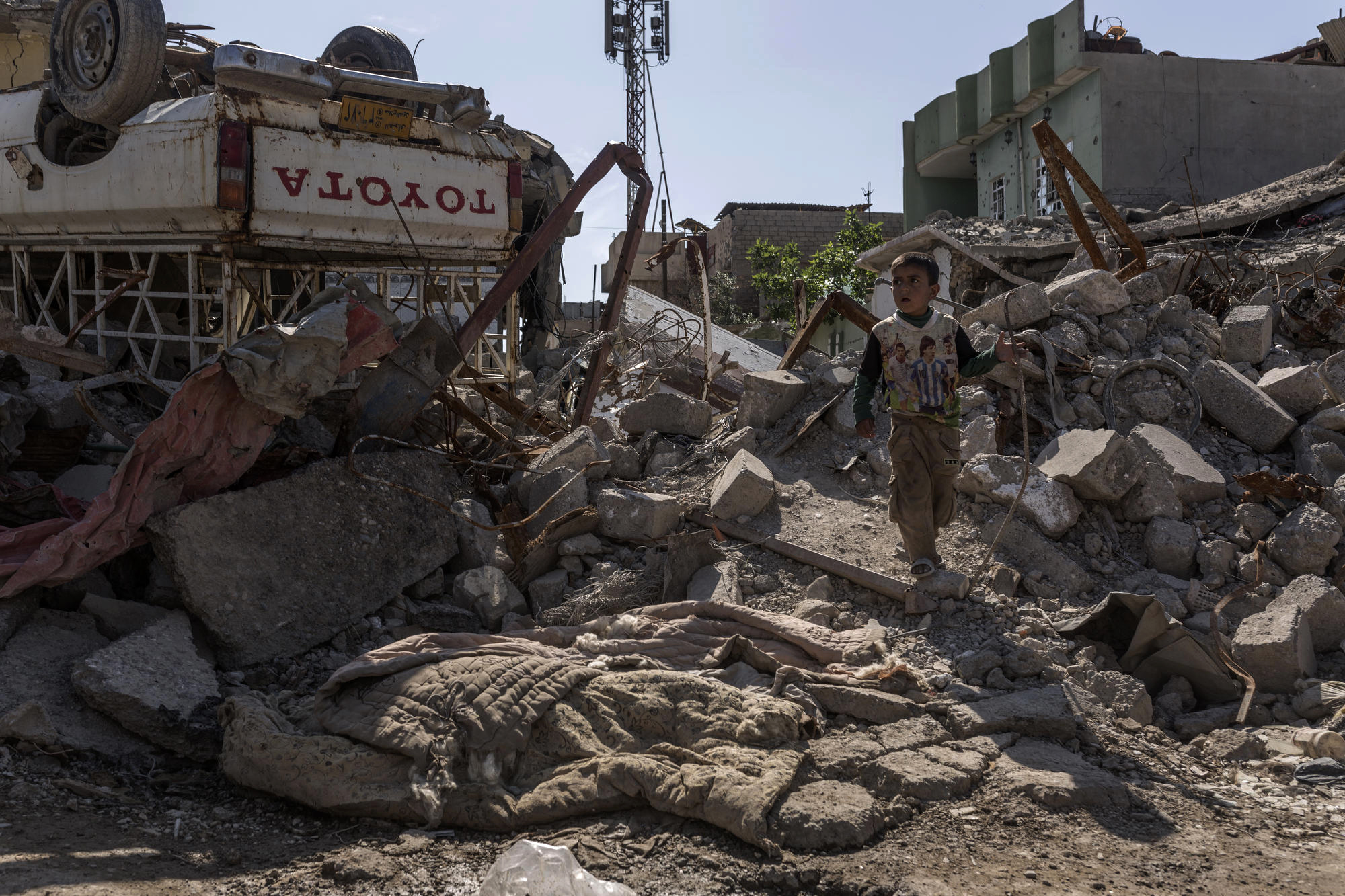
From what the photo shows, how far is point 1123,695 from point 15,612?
4.12 m

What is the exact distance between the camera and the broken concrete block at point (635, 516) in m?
4.98

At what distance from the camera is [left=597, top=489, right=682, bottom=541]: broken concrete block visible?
4980 mm

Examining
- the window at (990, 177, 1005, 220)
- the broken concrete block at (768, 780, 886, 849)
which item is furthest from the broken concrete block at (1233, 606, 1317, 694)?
the window at (990, 177, 1005, 220)

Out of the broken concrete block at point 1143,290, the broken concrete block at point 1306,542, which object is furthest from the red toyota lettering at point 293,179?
the broken concrete block at point 1306,542

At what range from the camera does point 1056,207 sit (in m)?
18.3

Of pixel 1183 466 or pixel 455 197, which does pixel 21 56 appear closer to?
pixel 455 197

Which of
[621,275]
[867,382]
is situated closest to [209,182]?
[621,275]

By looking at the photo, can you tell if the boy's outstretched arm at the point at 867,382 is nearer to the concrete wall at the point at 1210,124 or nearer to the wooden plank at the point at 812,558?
the wooden plank at the point at 812,558

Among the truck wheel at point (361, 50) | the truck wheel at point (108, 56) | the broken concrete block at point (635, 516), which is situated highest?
the truck wheel at point (361, 50)

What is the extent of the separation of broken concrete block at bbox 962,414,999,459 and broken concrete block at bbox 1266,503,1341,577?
131 cm

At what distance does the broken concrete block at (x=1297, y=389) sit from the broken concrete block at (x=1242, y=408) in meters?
0.09

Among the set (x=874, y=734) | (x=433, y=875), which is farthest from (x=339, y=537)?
(x=874, y=734)

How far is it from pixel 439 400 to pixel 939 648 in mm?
3020

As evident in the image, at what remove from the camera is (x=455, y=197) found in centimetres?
635
